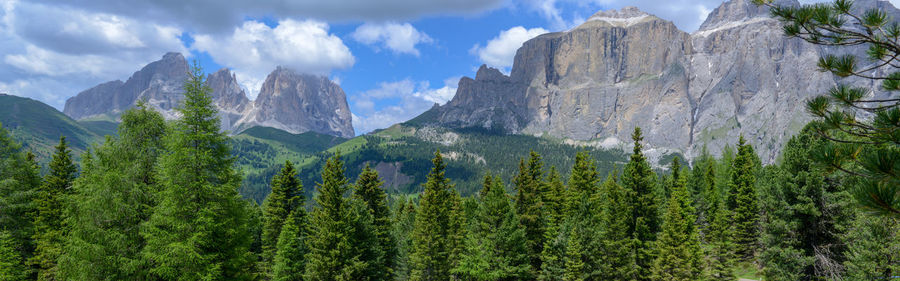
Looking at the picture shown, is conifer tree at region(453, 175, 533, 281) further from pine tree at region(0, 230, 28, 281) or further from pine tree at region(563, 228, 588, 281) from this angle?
pine tree at region(0, 230, 28, 281)

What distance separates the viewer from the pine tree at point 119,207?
20234 mm

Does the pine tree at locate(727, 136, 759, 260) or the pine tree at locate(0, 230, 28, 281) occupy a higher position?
the pine tree at locate(727, 136, 759, 260)

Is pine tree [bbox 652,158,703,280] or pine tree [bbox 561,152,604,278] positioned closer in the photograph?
pine tree [bbox 561,152,604,278]

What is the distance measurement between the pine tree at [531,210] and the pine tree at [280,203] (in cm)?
2005

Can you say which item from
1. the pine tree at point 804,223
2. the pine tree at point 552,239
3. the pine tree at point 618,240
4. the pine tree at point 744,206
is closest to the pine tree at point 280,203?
the pine tree at point 552,239

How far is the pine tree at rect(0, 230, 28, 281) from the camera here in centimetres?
2625

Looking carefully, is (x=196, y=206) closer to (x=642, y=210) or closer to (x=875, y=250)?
(x=642, y=210)

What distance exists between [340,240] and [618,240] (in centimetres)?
2196

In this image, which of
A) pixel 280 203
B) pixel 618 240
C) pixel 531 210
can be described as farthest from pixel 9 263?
pixel 618 240

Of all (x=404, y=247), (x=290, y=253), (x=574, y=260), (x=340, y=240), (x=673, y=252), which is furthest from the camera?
(x=404, y=247)

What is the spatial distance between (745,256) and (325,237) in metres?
48.5

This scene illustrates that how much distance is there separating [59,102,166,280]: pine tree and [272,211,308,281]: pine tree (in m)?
15.0

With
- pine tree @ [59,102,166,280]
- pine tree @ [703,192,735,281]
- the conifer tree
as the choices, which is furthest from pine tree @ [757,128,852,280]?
pine tree @ [59,102,166,280]

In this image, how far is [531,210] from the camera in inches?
1523
